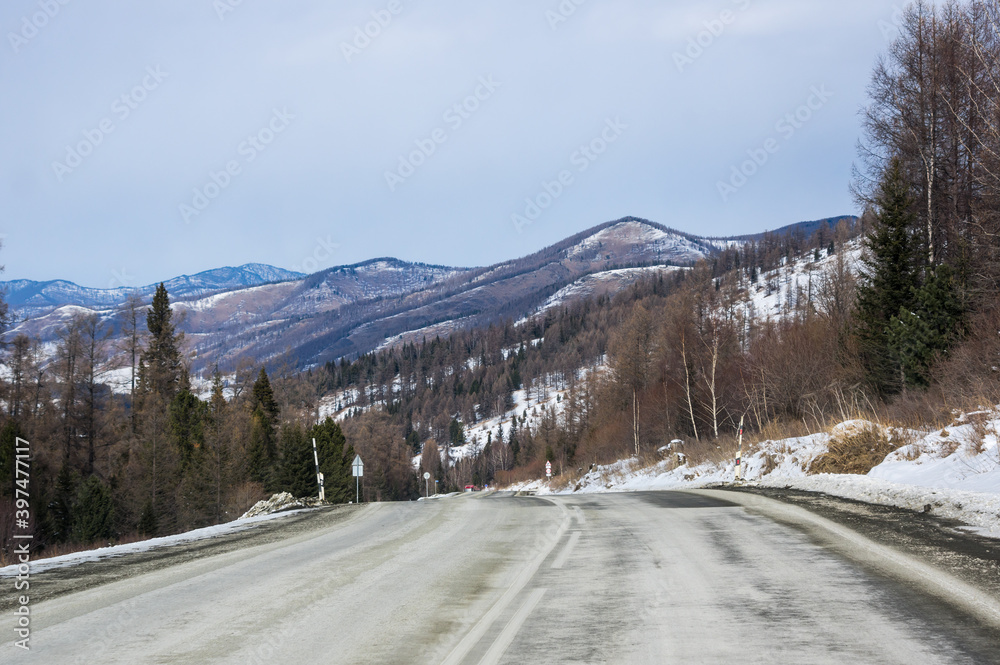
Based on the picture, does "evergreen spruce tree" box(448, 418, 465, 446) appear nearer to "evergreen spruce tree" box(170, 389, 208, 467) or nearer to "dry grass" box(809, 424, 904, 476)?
"evergreen spruce tree" box(170, 389, 208, 467)

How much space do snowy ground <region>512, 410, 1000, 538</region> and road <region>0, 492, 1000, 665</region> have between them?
2037 millimetres

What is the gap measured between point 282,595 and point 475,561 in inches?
91.9

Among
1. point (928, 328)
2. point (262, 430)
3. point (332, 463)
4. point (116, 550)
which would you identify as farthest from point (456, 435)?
point (116, 550)

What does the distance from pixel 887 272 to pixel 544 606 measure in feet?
92.6

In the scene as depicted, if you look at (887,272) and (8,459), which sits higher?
(887,272)

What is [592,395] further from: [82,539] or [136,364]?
[82,539]

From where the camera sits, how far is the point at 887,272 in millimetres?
29031

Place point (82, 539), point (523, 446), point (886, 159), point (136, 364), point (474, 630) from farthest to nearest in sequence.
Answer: point (523, 446), point (136, 364), point (82, 539), point (886, 159), point (474, 630)

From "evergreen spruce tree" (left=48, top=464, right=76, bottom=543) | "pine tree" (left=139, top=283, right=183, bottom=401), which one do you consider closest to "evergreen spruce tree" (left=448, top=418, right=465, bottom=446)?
A: "pine tree" (left=139, top=283, right=183, bottom=401)

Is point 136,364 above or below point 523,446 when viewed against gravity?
above

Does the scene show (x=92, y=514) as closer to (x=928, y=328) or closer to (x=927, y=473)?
(x=927, y=473)

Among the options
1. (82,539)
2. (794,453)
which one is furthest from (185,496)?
(794,453)

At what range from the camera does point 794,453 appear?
19.9 metres

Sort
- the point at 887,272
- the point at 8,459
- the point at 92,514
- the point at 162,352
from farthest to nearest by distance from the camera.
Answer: the point at 162,352
the point at 92,514
the point at 8,459
the point at 887,272
